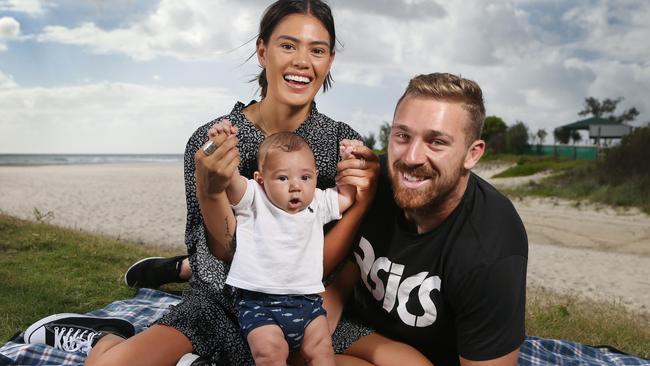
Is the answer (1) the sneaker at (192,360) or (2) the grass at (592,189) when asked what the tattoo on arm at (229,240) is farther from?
(2) the grass at (592,189)

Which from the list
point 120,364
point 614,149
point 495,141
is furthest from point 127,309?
point 495,141

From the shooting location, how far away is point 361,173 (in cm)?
325

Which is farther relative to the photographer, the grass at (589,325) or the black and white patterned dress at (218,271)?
the grass at (589,325)

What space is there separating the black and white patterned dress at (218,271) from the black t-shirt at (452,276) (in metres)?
0.42


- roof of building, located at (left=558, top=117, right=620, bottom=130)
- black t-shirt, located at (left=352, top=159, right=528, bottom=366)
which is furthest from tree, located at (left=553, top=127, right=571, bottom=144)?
black t-shirt, located at (left=352, top=159, right=528, bottom=366)

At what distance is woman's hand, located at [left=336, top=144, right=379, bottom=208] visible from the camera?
10.6 ft

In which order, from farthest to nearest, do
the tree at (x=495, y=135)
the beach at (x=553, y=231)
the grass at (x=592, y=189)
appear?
the tree at (x=495, y=135) < the grass at (x=592, y=189) < the beach at (x=553, y=231)

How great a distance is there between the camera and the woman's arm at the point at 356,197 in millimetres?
3252

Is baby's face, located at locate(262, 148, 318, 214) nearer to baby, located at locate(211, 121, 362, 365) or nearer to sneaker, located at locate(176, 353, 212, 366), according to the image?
baby, located at locate(211, 121, 362, 365)

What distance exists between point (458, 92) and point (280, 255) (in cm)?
124

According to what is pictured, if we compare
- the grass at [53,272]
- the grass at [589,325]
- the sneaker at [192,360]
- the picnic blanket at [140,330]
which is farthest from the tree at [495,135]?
the sneaker at [192,360]

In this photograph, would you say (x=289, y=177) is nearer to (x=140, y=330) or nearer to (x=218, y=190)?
(x=218, y=190)

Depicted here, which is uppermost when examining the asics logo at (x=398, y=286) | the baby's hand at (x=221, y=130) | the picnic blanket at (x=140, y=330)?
the baby's hand at (x=221, y=130)

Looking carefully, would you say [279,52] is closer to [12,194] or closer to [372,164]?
[372,164]
